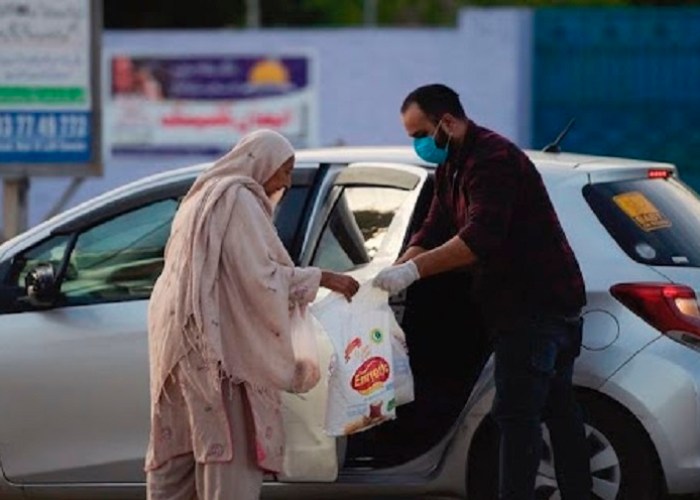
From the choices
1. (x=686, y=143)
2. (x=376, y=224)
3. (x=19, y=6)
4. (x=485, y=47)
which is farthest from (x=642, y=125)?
(x=376, y=224)

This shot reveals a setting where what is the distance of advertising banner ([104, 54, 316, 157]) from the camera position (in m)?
26.1

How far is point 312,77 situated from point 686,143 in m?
4.95

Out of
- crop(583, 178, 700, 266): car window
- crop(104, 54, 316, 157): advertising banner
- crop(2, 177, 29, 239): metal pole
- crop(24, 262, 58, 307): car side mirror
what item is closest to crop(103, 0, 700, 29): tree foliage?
crop(104, 54, 316, 157): advertising banner

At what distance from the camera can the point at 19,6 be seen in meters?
14.1

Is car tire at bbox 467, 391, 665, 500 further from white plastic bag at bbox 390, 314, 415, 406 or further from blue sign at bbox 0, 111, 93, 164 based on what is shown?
blue sign at bbox 0, 111, 93, 164

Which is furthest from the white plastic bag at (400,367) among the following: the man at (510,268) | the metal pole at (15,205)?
the metal pole at (15,205)

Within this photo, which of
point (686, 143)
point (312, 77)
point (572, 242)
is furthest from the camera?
point (312, 77)

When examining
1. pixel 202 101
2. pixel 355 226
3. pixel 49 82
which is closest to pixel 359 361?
pixel 355 226

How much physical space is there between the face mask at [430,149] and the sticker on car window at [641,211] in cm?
83

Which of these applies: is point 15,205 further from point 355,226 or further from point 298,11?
point 298,11

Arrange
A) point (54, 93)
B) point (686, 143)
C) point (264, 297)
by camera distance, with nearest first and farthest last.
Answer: point (264, 297) < point (54, 93) < point (686, 143)

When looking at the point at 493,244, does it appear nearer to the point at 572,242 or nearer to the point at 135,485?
the point at 572,242

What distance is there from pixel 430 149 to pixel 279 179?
0.78 metres

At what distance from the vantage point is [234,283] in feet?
Answer: 20.1
